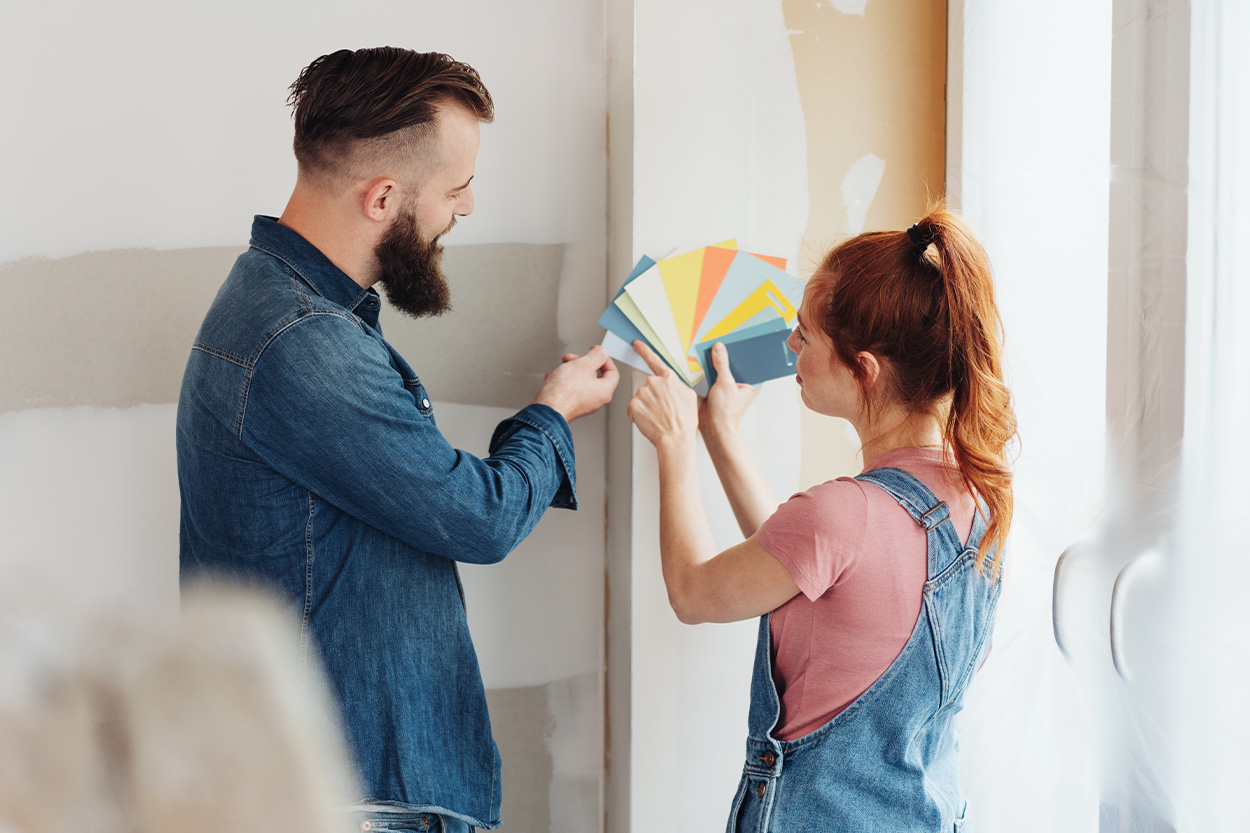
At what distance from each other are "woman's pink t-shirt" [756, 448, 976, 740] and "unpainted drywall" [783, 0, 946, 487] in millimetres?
540

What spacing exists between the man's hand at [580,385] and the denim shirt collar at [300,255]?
35cm

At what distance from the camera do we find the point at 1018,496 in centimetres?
143

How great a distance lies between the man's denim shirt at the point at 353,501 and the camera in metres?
1.02

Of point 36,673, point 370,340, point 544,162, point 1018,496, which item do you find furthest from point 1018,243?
point 36,673

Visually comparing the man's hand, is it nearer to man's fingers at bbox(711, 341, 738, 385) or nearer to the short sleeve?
man's fingers at bbox(711, 341, 738, 385)

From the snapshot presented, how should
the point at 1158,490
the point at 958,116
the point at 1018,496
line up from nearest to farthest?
the point at 1158,490
the point at 1018,496
the point at 958,116

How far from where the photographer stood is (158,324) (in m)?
1.45

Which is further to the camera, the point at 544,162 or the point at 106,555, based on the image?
the point at 544,162

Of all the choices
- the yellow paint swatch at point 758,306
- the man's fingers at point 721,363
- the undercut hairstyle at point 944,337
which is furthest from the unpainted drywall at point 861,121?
the undercut hairstyle at point 944,337

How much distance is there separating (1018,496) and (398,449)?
1.05m

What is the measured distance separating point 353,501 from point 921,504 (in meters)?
0.71

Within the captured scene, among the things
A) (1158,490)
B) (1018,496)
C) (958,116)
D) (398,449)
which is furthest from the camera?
(958,116)

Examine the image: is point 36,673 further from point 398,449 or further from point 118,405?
point 118,405

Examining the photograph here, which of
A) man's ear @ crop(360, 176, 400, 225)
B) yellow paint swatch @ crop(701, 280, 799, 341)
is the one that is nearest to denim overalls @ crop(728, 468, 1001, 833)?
yellow paint swatch @ crop(701, 280, 799, 341)
